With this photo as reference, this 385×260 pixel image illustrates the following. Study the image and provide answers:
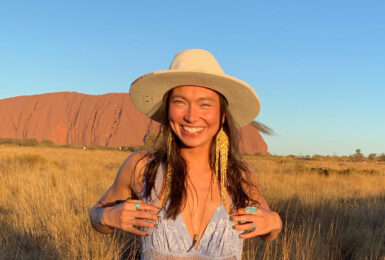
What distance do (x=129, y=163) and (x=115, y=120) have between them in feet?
284

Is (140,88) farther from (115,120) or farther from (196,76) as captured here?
(115,120)

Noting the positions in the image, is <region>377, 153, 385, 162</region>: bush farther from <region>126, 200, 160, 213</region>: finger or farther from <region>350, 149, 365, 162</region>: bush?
<region>126, 200, 160, 213</region>: finger

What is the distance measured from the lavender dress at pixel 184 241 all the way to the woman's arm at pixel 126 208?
111mm

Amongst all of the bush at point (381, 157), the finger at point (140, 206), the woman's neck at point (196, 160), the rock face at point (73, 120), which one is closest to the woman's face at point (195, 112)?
the woman's neck at point (196, 160)

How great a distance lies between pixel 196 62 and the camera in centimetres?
189

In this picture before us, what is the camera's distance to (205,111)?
74.7 inches

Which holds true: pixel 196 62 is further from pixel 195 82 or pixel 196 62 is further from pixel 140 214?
pixel 140 214

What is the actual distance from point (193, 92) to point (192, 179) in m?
0.52

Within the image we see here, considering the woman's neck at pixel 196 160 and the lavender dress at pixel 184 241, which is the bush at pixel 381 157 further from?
the lavender dress at pixel 184 241

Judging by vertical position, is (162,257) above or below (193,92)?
below

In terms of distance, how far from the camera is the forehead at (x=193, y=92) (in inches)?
75.8

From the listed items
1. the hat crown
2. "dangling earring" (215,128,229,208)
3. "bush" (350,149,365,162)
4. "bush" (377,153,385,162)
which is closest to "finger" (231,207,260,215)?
"dangling earring" (215,128,229,208)

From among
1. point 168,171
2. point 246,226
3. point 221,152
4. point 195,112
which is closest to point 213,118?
point 195,112

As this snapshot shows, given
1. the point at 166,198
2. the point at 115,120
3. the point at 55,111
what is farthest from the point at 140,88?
the point at 55,111
